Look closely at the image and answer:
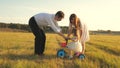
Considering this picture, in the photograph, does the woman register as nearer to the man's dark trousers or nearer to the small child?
the small child

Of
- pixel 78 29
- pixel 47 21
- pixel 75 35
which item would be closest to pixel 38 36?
pixel 47 21

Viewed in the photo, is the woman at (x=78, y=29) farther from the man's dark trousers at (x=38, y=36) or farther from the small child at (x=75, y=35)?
the man's dark trousers at (x=38, y=36)

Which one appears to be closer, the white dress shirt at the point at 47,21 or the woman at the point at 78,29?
the white dress shirt at the point at 47,21

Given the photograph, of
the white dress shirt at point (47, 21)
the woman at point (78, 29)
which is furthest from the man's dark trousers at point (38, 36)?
the woman at point (78, 29)

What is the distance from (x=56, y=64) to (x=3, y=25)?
105716 millimetres

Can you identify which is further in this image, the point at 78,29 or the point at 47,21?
the point at 78,29

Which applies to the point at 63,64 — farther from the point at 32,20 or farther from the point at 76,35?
the point at 32,20

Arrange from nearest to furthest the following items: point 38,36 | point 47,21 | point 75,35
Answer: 1. point 47,21
2. point 75,35
3. point 38,36

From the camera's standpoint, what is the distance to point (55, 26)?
9.60 meters

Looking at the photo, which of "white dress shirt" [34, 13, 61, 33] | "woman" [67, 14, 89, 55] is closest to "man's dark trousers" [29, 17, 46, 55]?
"white dress shirt" [34, 13, 61, 33]

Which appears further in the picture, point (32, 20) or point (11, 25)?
point (11, 25)

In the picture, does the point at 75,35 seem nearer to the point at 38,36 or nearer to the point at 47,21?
the point at 47,21

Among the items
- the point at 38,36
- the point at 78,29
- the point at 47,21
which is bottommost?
the point at 38,36

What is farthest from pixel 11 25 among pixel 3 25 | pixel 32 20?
pixel 32 20
